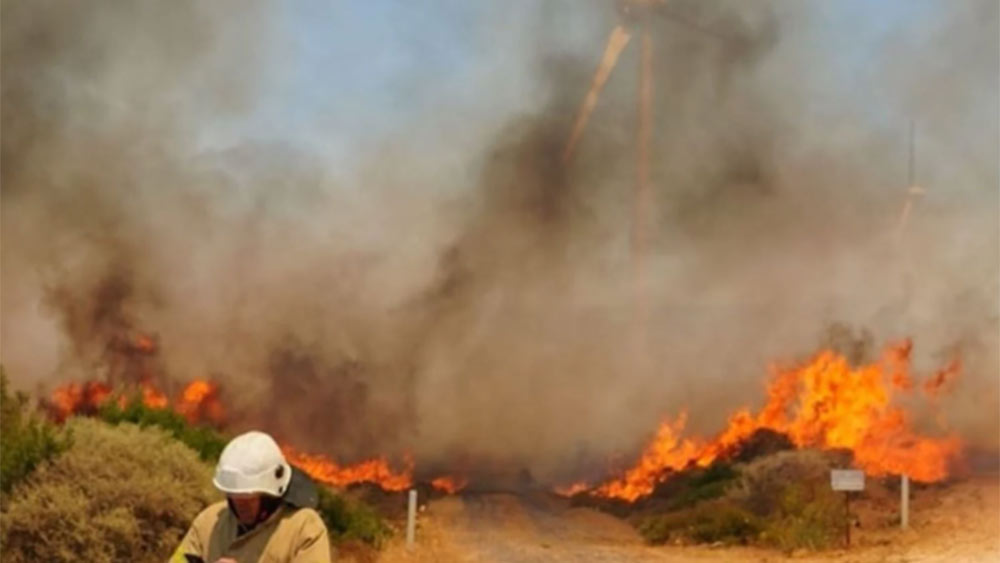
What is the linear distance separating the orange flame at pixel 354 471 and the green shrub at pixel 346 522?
10.3 meters

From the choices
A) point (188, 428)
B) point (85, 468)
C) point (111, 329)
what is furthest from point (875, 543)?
point (111, 329)

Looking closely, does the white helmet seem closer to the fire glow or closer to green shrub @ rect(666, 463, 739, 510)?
green shrub @ rect(666, 463, 739, 510)

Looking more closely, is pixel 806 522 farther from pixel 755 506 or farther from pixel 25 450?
pixel 25 450

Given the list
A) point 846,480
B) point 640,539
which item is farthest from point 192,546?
point 640,539

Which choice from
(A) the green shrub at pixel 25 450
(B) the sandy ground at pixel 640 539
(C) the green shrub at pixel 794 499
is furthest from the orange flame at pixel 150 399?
(A) the green shrub at pixel 25 450

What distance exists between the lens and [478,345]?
116 ft

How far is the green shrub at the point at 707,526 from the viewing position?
2208cm

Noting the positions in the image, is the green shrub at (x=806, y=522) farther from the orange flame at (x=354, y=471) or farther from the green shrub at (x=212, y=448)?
the orange flame at (x=354, y=471)

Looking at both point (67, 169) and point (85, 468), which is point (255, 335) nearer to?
point (67, 169)

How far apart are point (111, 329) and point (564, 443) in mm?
12447

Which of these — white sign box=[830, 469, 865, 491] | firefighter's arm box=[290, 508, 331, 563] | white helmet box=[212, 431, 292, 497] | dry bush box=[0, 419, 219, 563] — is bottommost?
firefighter's arm box=[290, 508, 331, 563]

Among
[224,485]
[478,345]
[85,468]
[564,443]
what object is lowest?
[224,485]

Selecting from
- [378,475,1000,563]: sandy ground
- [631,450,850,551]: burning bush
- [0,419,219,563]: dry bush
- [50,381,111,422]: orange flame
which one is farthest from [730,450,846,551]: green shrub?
[50,381,111,422]: orange flame

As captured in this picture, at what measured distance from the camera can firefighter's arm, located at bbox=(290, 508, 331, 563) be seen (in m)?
4.60
